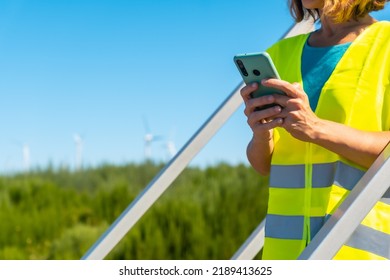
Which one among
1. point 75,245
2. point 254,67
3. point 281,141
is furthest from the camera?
point 75,245

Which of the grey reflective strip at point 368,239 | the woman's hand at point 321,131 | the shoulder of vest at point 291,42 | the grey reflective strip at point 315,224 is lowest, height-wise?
the grey reflective strip at point 368,239

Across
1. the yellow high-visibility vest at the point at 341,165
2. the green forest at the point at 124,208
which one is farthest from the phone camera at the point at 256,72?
the green forest at the point at 124,208

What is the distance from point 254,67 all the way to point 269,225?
0.28 meters

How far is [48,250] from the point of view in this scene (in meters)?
6.93

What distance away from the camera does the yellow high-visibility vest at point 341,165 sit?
1.11 meters

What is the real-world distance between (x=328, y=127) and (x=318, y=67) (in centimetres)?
14

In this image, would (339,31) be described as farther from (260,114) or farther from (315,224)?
(315,224)

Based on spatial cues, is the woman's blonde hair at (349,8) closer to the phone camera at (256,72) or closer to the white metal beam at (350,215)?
the phone camera at (256,72)

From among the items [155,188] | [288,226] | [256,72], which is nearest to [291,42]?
[256,72]

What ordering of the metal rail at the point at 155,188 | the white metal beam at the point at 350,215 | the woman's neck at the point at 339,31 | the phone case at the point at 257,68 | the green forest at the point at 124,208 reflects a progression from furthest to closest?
the green forest at the point at 124,208, the metal rail at the point at 155,188, the woman's neck at the point at 339,31, the phone case at the point at 257,68, the white metal beam at the point at 350,215

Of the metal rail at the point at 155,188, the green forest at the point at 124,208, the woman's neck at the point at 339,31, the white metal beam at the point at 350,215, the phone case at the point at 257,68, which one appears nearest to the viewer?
the white metal beam at the point at 350,215

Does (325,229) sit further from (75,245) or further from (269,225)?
(75,245)
